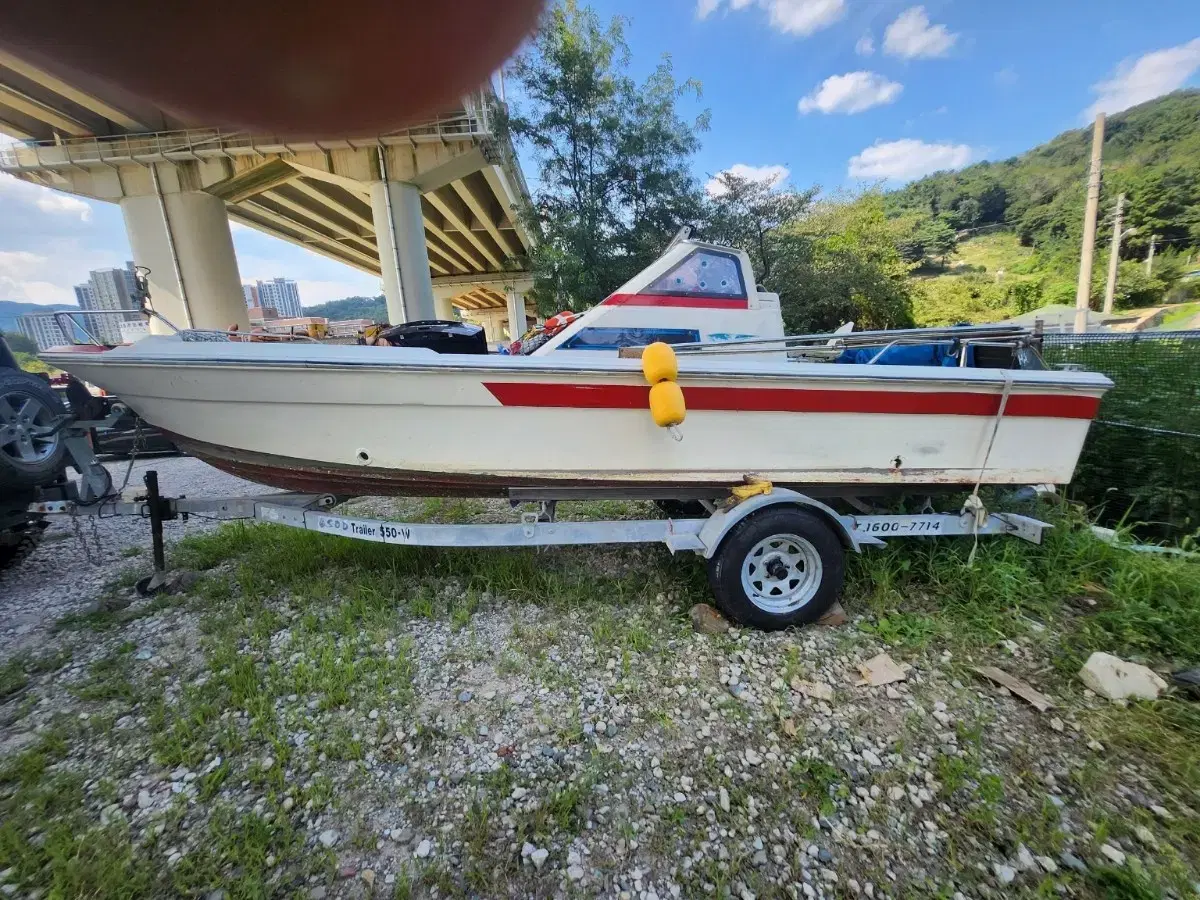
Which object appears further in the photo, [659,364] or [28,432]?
[28,432]

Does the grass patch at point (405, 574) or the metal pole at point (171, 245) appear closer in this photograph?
the grass patch at point (405, 574)

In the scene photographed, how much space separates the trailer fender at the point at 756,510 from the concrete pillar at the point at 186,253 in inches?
583

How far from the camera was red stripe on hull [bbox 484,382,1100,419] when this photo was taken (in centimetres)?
235

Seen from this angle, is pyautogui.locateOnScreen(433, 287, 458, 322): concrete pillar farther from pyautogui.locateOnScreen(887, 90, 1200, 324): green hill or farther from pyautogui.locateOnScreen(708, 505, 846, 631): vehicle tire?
pyautogui.locateOnScreen(708, 505, 846, 631): vehicle tire

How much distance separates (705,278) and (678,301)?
0.79 feet

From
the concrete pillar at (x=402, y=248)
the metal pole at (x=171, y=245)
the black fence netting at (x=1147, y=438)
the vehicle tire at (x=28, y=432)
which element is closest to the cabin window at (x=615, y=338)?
the black fence netting at (x=1147, y=438)

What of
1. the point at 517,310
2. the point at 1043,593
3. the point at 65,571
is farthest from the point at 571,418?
the point at 517,310

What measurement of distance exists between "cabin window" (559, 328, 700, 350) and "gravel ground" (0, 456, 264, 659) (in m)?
2.97

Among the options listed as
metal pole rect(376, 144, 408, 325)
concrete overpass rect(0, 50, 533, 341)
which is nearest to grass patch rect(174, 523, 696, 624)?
concrete overpass rect(0, 50, 533, 341)

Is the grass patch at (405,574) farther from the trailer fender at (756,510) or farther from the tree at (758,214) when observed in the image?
the tree at (758,214)

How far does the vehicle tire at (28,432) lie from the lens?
2570 mm

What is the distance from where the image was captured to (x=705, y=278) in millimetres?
3098

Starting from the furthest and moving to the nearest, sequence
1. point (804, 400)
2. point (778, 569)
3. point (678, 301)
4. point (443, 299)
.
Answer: point (443, 299)
point (678, 301)
point (778, 569)
point (804, 400)

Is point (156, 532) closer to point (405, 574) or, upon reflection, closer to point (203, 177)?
point (405, 574)
